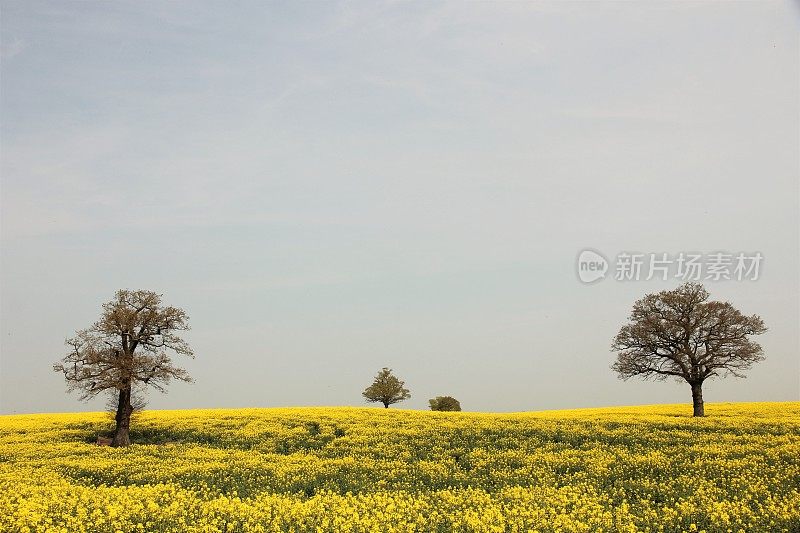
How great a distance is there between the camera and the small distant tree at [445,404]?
64.1m

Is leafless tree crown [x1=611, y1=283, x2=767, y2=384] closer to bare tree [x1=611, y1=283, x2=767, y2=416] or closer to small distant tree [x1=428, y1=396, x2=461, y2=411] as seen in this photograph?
bare tree [x1=611, y1=283, x2=767, y2=416]

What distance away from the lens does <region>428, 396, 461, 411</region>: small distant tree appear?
64062 millimetres

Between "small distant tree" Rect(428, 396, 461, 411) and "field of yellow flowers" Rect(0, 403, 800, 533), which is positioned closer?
"field of yellow flowers" Rect(0, 403, 800, 533)

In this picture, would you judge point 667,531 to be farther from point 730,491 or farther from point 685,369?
point 685,369

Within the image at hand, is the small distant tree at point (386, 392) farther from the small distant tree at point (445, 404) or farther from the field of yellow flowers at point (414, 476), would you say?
the field of yellow flowers at point (414, 476)

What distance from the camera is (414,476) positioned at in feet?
73.1

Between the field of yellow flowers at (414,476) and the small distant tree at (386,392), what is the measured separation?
2061 centimetres

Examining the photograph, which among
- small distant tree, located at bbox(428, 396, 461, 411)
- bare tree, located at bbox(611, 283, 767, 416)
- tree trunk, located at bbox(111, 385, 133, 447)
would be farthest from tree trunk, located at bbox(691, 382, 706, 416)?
tree trunk, located at bbox(111, 385, 133, 447)

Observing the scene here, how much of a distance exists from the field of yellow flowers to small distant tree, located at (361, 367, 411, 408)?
67.6ft

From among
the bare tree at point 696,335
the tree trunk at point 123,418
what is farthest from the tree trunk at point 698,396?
the tree trunk at point 123,418

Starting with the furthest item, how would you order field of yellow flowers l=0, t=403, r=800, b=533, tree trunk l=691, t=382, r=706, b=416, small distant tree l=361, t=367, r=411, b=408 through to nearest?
1. small distant tree l=361, t=367, r=411, b=408
2. tree trunk l=691, t=382, r=706, b=416
3. field of yellow flowers l=0, t=403, r=800, b=533

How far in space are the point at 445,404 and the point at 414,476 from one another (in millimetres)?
42678

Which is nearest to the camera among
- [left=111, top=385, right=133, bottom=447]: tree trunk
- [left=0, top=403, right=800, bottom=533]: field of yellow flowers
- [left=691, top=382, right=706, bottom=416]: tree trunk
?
[left=0, top=403, right=800, bottom=533]: field of yellow flowers

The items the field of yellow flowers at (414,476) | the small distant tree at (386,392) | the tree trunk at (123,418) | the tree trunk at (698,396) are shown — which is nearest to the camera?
the field of yellow flowers at (414,476)
